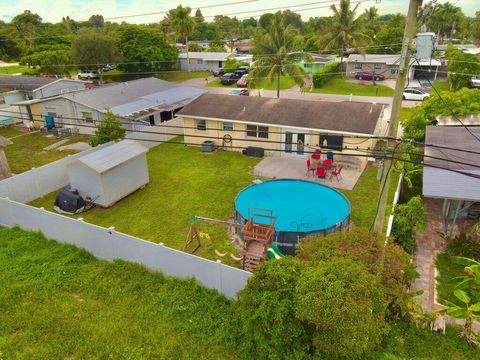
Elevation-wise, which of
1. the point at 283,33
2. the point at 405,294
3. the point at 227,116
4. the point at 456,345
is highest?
the point at 283,33

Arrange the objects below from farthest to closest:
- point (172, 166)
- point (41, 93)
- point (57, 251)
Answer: point (41, 93), point (172, 166), point (57, 251)

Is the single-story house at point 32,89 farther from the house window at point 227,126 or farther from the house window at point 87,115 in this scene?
the house window at point 227,126

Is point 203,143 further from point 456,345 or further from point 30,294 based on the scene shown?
point 456,345

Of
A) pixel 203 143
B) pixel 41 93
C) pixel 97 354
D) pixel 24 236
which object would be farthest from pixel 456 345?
pixel 41 93

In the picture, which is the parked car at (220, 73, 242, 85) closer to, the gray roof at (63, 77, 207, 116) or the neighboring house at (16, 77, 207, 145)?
the gray roof at (63, 77, 207, 116)

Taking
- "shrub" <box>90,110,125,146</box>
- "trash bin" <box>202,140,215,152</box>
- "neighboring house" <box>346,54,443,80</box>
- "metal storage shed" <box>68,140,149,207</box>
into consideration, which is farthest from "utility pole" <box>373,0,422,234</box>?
"neighboring house" <box>346,54,443,80</box>

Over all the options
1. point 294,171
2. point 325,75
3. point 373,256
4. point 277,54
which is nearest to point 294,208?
point 294,171
